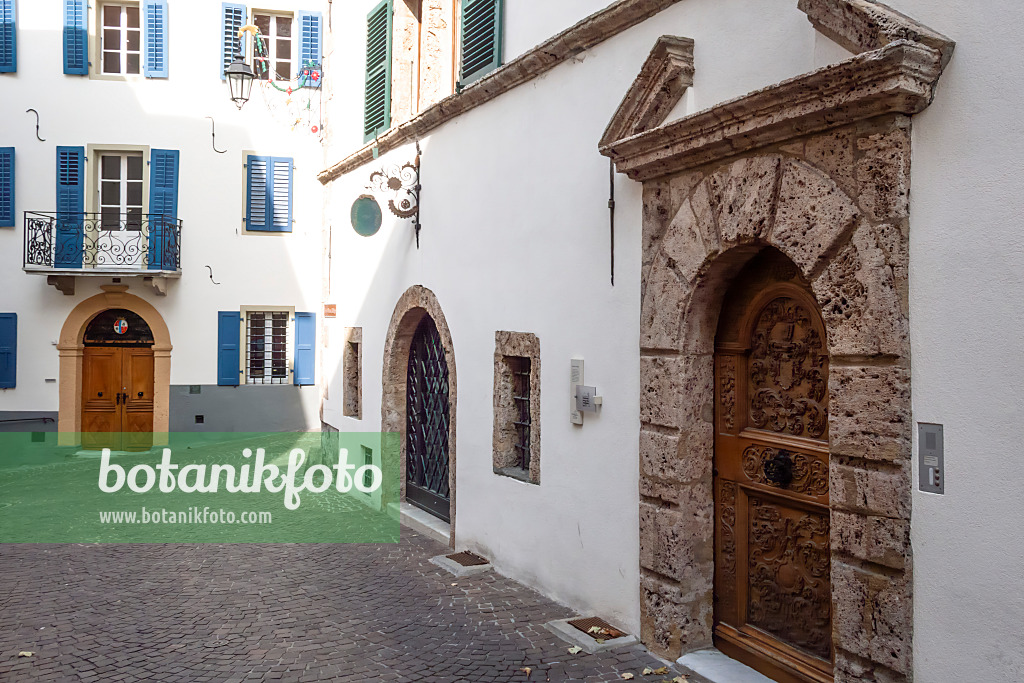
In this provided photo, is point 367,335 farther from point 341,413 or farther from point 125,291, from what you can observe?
point 125,291

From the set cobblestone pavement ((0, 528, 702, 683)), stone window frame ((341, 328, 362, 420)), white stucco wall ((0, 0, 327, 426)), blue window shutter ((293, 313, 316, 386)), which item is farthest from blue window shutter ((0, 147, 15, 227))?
cobblestone pavement ((0, 528, 702, 683))

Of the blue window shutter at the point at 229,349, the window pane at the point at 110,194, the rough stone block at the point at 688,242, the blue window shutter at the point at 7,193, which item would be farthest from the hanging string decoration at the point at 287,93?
the rough stone block at the point at 688,242

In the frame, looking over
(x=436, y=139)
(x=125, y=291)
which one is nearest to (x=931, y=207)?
(x=436, y=139)

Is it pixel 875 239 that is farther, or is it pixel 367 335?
pixel 367 335

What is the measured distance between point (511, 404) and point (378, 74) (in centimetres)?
472

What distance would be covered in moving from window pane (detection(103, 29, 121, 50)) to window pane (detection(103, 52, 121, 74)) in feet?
0.39

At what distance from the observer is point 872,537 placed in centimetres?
364

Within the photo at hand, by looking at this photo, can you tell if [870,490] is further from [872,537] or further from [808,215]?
[808,215]

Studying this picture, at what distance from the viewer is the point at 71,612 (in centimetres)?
598

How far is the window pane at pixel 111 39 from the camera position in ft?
46.8

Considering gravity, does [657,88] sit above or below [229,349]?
above

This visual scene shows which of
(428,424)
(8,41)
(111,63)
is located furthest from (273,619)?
(8,41)

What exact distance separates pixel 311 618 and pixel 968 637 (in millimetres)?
4075

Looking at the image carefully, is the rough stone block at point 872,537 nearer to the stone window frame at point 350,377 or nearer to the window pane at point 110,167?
the stone window frame at point 350,377
